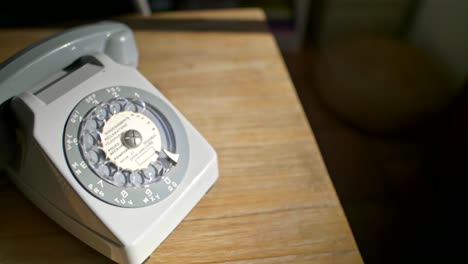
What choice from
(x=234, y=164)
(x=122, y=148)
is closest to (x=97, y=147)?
(x=122, y=148)

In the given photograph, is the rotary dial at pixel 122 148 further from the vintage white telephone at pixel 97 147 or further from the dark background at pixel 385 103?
the dark background at pixel 385 103

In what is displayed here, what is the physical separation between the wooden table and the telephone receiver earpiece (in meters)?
0.12

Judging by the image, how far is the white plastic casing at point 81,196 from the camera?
434 mm

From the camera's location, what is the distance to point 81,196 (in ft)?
1.42

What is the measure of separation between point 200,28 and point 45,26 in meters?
0.29

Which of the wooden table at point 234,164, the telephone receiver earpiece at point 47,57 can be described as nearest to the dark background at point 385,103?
the wooden table at point 234,164

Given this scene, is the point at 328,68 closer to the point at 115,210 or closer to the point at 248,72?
the point at 248,72

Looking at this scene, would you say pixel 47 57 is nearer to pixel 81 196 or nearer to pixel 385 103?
pixel 81 196

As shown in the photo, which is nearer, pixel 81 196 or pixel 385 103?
pixel 81 196

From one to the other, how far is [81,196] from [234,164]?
0.71 ft

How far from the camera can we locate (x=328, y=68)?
4.26 feet

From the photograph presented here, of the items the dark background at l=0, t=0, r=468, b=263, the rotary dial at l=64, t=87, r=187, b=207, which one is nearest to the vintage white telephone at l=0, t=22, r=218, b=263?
the rotary dial at l=64, t=87, r=187, b=207

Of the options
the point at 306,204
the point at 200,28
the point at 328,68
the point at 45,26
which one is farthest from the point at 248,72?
the point at 328,68

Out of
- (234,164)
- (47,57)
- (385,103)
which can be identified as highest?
(47,57)
